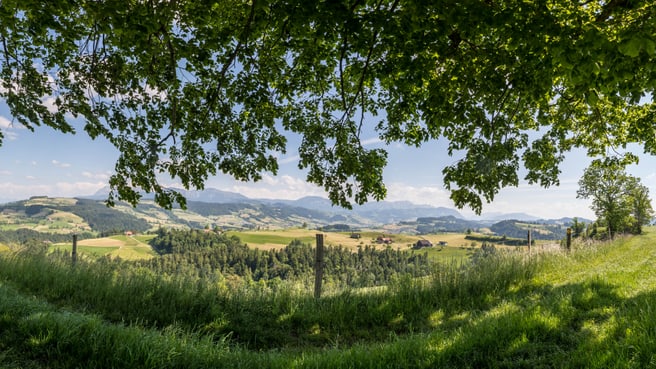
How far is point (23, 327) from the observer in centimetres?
377

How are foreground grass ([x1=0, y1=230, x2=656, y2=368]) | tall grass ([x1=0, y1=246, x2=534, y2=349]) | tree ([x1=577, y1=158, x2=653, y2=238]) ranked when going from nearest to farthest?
foreground grass ([x1=0, y1=230, x2=656, y2=368]), tall grass ([x1=0, y1=246, x2=534, y2=349]), tree ([x1=577, y1=158, x2=653, y2=238])

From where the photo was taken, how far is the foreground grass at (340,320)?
3.51 metres

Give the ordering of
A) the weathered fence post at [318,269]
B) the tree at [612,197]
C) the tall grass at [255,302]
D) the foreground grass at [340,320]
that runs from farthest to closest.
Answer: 1. the tree at [612,197]
2. the weathered fence post at [318,269]
3. the tall grass at [255,302]
4. the foreground grass at [340,320]

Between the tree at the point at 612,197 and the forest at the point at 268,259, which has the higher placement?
the tree at the point at 612,197

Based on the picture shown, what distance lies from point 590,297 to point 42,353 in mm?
8070

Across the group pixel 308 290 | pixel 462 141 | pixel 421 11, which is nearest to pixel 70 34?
pixel 421 11

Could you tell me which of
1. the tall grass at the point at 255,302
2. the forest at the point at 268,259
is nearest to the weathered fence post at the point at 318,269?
the tall grass at the point at 255,302

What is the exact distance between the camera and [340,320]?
265 inches

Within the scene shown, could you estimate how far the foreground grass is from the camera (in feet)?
11.5

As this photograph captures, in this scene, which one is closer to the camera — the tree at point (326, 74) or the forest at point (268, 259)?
the tree at point (326, 74)

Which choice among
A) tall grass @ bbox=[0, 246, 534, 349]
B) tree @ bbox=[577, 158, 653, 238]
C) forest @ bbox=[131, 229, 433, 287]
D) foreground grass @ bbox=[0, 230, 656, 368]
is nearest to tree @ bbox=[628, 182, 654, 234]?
tree @ bbox=[577, 158, 653, 238]

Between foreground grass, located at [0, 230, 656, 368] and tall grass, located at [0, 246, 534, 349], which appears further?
tall grass, located at [0, 246, 534, 349]

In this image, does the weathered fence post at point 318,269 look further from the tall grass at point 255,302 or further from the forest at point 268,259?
the forest at point 268,259

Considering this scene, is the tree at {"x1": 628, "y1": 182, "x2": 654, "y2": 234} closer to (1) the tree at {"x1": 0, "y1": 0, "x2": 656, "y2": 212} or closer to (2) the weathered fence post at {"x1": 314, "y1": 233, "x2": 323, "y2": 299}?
(1) the tree at {"x1": 0, "y1": 0, "x2": 656, "y2": 212}
